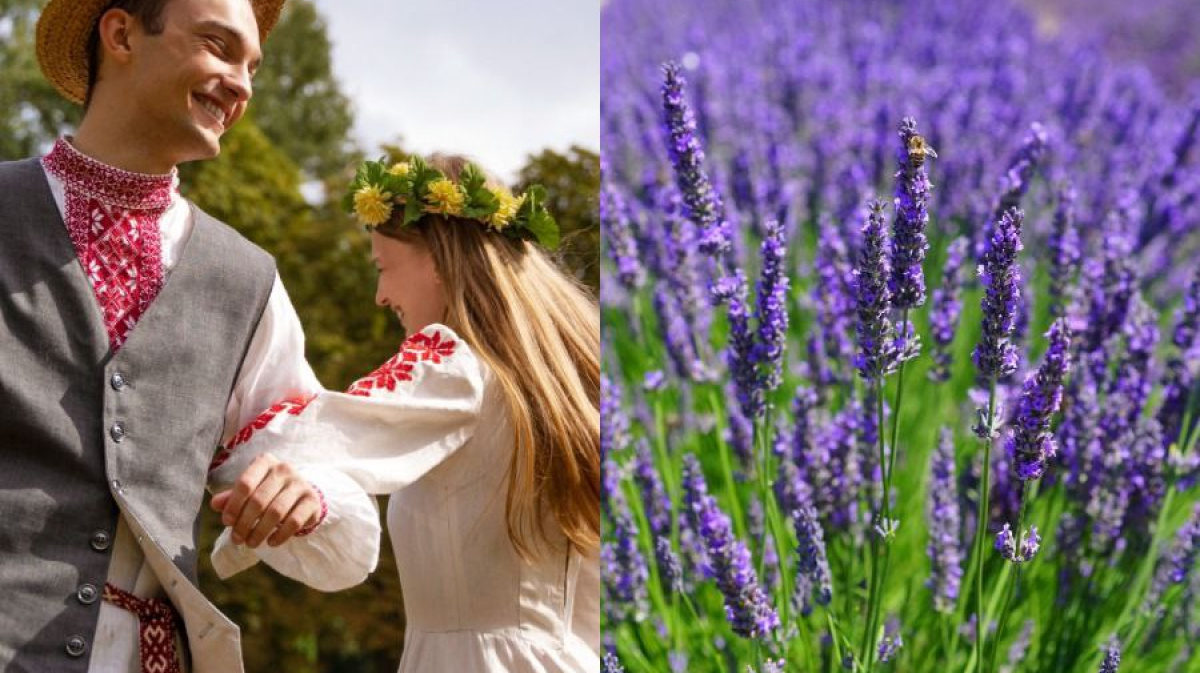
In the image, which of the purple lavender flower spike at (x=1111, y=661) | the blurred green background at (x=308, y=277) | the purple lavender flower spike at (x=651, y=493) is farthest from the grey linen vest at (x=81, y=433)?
the blurred green background at (x=308, y=277)

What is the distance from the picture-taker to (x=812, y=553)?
1.47m

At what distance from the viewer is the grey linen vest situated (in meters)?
1.44

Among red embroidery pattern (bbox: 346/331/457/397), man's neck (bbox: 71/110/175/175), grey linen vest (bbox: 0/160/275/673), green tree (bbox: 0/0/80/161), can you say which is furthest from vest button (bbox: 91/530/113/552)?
green tree (bbox: 0/0/80/161)

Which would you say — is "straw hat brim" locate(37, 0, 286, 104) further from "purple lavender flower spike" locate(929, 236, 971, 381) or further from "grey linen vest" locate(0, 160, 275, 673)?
"purple lavender flower spike" locate(929, 236, 971, 381)

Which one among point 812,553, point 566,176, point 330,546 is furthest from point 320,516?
point 566,176

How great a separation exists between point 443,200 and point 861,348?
82 cm

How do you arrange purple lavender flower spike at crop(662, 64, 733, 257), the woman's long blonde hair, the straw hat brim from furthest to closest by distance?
the woman's long blonde hair, the straw hat brim, purple lavender flower spike at crop(662, 64, 733, 257)

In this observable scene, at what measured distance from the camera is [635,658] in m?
1.58

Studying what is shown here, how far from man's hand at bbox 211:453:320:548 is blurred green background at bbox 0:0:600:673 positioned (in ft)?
14.8

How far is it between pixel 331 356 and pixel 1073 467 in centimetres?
777

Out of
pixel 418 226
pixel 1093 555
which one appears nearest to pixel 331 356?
pixel 418 226

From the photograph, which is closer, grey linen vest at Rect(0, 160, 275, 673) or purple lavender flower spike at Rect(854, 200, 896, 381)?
purple lavender flower spike at Rect(854, 200, 896, 381)

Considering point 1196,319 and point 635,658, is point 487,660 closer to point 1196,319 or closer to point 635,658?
point 635,658

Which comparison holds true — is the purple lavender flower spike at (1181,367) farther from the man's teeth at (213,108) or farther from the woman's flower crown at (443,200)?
the man's teeth at (213,108)
